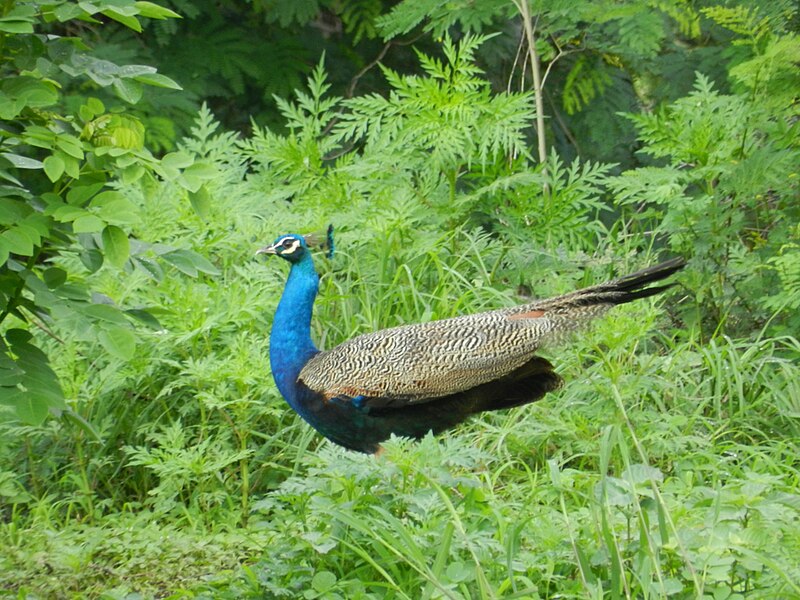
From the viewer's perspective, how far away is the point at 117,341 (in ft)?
8.98

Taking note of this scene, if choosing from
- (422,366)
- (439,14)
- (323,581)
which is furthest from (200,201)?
(439,14)

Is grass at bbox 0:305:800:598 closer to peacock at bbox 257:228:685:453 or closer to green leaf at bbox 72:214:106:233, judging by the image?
peacock at bbox 257:228:685:453

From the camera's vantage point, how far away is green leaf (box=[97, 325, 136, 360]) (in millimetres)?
2717

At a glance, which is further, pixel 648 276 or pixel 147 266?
pixel 648 276

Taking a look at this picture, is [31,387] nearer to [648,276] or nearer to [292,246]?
[292,246]

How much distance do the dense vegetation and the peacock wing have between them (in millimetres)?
339

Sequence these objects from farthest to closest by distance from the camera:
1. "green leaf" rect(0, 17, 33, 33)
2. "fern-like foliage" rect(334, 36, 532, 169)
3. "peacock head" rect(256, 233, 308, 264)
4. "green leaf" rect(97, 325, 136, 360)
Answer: "fern-like foliage" rect(334, 36, 532, 169) < "peacock head" rect(256, 233, 308, 264) < "green leaf" rect(97, 325, 136, 360) < "green leaf" rect(0, 17, 33, 33)

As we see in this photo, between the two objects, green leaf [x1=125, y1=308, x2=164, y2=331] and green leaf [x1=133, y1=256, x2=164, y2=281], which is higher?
green leaf [x1=133, y1=256, x2=164, y2=281]

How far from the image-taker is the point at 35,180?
21.4 ft

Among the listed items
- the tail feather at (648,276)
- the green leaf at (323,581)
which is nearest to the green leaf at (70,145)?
the green leaf at (323,581)

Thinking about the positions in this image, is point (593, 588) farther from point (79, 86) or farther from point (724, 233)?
point (79, 86)

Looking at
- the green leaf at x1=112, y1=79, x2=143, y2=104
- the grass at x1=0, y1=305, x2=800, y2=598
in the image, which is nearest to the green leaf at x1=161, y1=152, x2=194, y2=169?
the green leaf at x1=112, y1=79, x2=143, y2=104

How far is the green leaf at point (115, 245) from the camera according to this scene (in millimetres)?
2697

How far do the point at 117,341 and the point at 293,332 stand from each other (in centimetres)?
166
